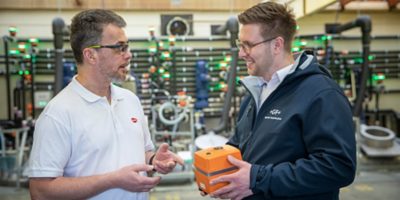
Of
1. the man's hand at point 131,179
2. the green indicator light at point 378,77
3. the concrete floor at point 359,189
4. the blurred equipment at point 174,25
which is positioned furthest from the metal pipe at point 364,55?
the man's hand at point 131,179

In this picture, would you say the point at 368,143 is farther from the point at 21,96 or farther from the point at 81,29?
the point at 21,96

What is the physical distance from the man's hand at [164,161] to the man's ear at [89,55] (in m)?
0.56

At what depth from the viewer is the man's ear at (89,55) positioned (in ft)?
5.09

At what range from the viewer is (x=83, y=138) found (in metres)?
1.44

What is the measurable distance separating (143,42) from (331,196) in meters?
6.08

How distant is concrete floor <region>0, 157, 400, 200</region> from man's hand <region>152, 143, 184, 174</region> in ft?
9.92

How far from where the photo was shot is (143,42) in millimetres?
6977

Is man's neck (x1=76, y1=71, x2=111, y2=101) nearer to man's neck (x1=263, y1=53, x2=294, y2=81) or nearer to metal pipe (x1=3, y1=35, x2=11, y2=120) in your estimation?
man's neck (x1=263, y1=53, x2=294, y2=81)

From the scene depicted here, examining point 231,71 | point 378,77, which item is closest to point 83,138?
point 231,71

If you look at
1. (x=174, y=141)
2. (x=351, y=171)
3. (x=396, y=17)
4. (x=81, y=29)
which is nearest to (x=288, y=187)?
(x=351, y=171)

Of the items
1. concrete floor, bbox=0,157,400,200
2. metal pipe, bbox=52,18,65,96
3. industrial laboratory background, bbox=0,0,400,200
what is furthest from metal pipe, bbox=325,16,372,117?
metal pipe, bbox=52,18,65,96

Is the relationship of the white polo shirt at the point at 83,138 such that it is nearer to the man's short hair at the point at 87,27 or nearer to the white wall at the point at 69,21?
the man's short hair at the point at 87,27

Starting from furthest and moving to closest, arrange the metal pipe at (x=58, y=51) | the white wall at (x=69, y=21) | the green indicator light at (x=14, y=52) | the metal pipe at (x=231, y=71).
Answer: the white wall at (x=69, y=21) → the green indicator light at (x=14, y=52) → the metal pipe at (x=231, y=71) → the metal pipe at (x=58, y=51)

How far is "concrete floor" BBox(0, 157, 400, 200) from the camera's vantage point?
4543 mm
